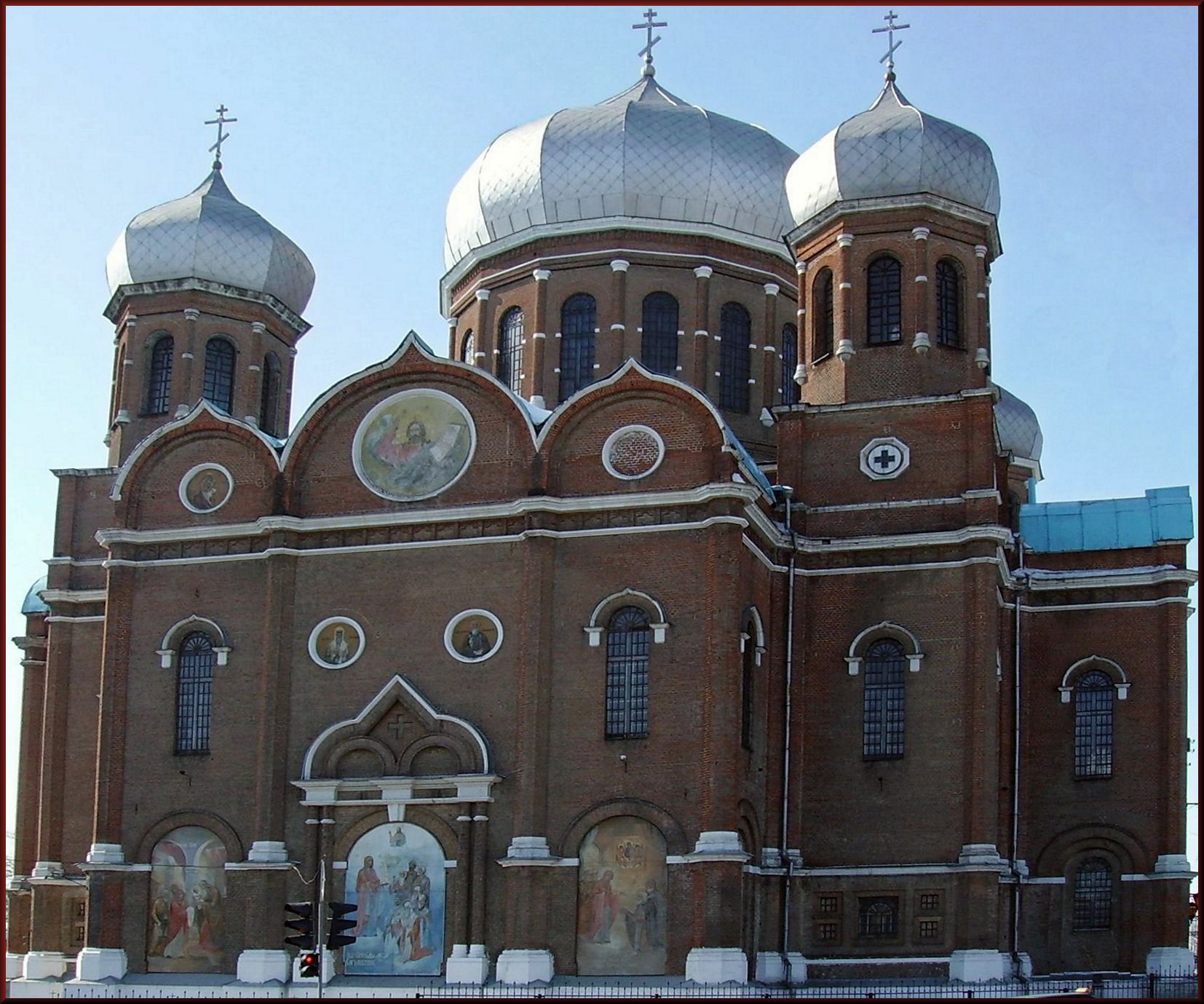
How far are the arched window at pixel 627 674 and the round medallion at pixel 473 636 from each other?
6.97 ft

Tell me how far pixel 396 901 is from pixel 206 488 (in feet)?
29.8

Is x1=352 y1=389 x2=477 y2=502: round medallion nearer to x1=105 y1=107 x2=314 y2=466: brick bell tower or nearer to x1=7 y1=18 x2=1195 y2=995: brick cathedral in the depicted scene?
x1=7 y1=18 x2=1195 y2=995: brick cathedral

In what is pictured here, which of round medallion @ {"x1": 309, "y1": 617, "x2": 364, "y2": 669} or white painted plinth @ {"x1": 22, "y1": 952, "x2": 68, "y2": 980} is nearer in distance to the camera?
round medallion @ {"x1": 309, "y1": 617, "x2": 364, "y2": 669}

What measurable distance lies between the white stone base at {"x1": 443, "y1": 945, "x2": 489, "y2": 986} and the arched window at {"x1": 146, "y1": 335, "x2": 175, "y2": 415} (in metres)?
15.1

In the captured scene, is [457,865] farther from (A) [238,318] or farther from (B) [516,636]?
(A) [238,318]

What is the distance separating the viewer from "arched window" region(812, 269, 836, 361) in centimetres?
3800

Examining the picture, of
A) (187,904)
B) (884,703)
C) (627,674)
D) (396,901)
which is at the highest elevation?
(627,674)

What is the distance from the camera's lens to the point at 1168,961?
36.4 meters

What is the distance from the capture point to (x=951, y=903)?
33.5 m

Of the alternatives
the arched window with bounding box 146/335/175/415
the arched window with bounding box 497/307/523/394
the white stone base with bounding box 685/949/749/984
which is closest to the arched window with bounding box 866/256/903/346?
the arched window with bounding box 497/307/523/394

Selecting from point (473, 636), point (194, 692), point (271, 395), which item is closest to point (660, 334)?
point (271, 395)

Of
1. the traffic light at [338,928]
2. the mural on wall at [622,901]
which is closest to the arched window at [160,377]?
the mural on wall at [622,901]

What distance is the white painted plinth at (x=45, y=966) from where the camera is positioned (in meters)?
37.6

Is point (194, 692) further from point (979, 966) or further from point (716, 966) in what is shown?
point (979, 966)
